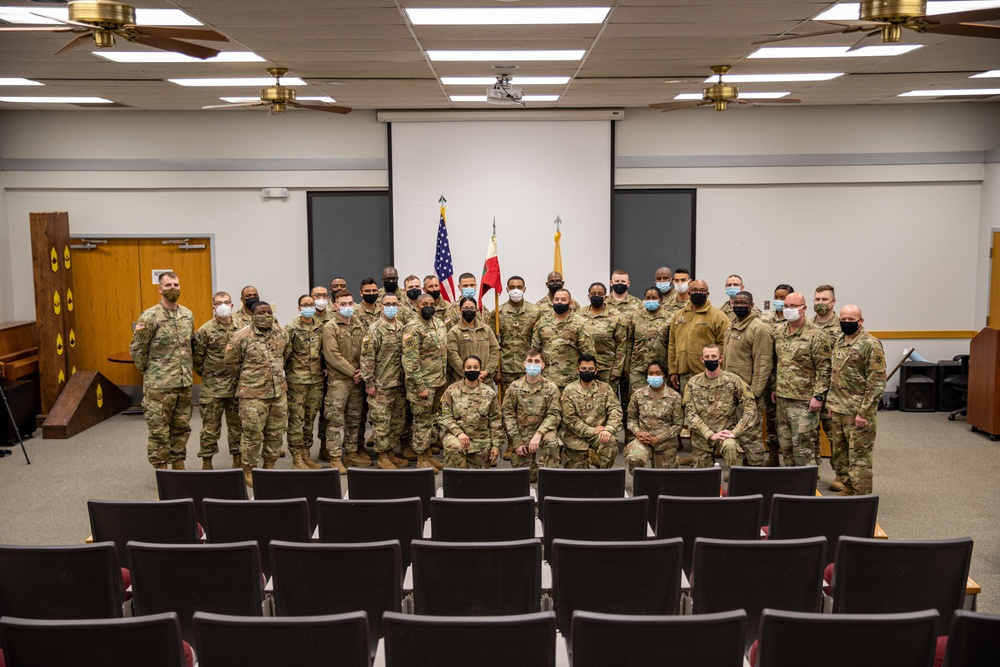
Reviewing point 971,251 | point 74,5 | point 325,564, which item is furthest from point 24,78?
point 971,251

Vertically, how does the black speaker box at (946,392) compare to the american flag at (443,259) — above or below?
below

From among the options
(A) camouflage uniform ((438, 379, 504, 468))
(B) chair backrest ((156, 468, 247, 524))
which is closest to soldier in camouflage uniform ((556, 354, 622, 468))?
(A) camouflage uniform ((438, 379, 504, 468))

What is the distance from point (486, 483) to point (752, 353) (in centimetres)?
367

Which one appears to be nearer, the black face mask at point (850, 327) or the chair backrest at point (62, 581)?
the chair backrest at point (62, 581)

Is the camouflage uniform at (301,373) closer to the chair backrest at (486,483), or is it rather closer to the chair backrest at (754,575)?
the chair backrest at (486,483)

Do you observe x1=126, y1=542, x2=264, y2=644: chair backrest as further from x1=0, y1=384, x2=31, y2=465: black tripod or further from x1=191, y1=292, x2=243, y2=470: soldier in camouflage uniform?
x1=0, y1=384, x2=31, y2=465: black tripod

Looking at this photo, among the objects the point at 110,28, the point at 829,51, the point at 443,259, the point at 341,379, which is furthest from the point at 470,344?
the point at 110,28

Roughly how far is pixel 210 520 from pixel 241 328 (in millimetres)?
3718

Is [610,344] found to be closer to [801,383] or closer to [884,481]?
[801,383]

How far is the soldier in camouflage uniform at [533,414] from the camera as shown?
7293 mm

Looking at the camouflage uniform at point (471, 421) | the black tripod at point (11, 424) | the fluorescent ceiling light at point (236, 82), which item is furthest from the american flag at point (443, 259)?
the black tripod at point (11, 424)

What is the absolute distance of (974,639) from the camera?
282 centimetres

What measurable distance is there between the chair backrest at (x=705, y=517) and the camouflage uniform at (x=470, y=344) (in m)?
3.91

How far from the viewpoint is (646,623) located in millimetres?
2773
